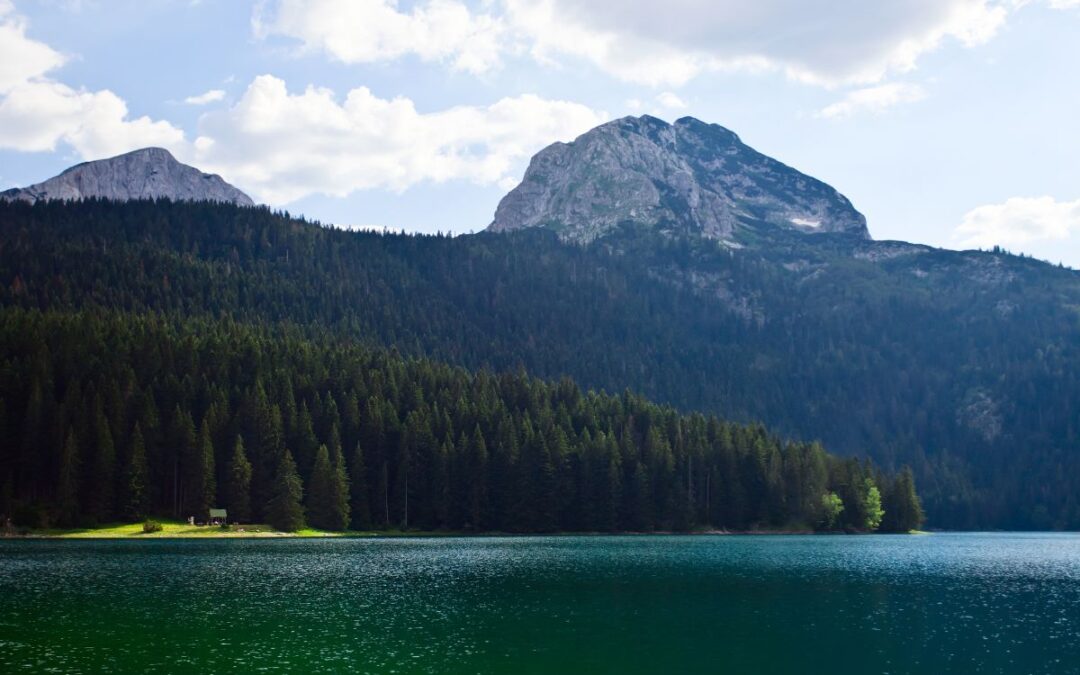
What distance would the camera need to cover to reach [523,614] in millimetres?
70625

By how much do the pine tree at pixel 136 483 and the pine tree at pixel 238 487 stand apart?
13.4m

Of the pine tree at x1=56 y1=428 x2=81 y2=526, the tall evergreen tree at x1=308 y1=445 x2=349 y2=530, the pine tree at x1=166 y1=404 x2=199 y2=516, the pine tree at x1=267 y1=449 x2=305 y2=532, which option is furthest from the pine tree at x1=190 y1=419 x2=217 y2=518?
the pine tree at x1=56 y1=428 x2=81 y2=526

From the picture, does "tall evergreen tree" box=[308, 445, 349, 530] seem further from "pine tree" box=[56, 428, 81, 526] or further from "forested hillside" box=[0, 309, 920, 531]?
"pine tree" box=[56, 428, 81, 526]

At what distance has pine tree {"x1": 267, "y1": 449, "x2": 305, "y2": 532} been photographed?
16900cm

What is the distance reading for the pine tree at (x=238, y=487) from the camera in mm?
169625

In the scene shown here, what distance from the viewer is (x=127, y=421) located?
174m

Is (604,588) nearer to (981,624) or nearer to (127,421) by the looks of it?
(981,624)

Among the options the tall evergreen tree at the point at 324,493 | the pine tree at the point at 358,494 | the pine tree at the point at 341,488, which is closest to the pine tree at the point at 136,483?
the tall evergreen tree at the point at 324,493

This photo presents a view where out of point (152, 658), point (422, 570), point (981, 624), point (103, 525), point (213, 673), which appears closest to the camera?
point (213, 673)

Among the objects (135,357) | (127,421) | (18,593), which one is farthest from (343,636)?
(135,357)

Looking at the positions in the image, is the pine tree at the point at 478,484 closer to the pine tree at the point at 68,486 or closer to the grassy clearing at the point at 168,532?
the grassy clearing at the point at 168,532

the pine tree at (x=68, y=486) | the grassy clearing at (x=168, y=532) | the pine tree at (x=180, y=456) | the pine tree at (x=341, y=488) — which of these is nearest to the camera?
the grassy clearing at (x=168, y=532)

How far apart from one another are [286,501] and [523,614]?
108m

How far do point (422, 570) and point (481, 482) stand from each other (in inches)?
3537
